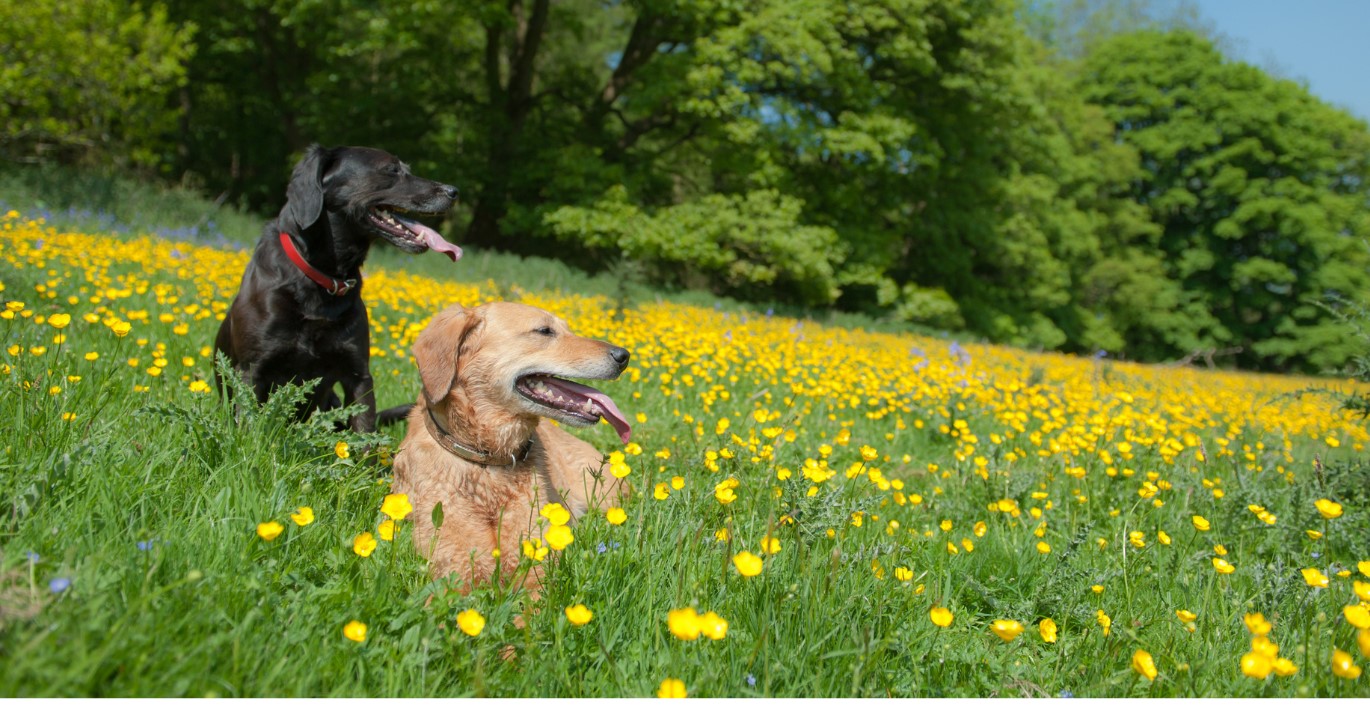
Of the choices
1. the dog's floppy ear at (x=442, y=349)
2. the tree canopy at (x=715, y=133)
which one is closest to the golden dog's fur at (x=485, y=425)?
the dog's floppy ear at (x=442, y=349)

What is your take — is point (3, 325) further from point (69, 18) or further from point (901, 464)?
point (69, 18)

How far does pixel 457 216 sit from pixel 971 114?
717 inches

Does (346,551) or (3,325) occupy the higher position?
(346,551)

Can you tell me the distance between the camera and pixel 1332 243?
33.0 meters

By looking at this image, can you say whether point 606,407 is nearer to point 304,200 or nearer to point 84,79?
point 304,200

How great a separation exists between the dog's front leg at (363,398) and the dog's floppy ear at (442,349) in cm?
98

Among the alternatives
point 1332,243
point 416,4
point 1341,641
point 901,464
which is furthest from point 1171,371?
point 1332,243

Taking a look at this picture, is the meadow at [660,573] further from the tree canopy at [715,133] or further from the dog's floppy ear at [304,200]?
the tree canopy at [715,133]

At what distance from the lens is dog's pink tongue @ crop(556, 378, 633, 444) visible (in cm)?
298

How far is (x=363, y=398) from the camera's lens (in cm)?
388

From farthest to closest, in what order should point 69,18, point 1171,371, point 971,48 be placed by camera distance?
point 971,48 → point 69,18 → point 1171,371

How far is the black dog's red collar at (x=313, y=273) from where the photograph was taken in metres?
3.81
